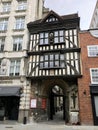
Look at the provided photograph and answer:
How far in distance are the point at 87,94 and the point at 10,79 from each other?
8.10 meters

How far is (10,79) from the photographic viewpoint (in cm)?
1659

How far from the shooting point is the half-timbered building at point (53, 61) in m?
15.3

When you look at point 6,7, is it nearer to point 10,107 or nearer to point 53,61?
point 53,61

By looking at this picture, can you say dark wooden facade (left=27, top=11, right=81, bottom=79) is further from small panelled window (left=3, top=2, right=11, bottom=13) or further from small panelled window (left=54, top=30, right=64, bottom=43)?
small panelled window (left=3, top=2, right=11, bottom=13)

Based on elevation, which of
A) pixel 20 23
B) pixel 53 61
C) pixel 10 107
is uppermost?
pixel 20 23

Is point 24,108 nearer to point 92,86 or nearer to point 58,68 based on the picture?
point 58,68

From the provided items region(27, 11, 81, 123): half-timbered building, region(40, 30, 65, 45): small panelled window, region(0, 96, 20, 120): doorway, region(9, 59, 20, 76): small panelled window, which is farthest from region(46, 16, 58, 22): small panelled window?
region(0, 96, 20, 120): doorway

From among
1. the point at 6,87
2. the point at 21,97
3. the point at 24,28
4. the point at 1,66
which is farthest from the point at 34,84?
the point at 24,28

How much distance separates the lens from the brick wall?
13648 millimetres

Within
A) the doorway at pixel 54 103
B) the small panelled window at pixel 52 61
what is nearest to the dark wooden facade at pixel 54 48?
the small panelled window at pixel 52 61

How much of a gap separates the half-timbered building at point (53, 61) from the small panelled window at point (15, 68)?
53.4 inches

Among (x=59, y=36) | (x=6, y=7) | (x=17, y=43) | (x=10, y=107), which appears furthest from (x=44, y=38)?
(x=10, y=107)

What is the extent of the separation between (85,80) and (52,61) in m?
3.86

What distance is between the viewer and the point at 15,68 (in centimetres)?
1714
